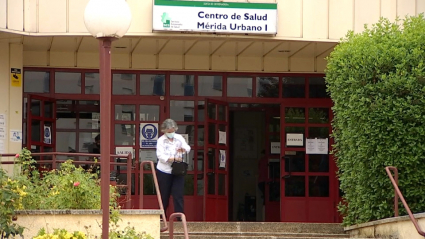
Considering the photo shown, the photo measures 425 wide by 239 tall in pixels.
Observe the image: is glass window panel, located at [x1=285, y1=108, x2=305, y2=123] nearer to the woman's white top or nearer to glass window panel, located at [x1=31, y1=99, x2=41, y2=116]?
the woman's white top

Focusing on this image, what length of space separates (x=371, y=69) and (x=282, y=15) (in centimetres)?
246

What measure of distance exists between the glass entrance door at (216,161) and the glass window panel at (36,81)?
303cm

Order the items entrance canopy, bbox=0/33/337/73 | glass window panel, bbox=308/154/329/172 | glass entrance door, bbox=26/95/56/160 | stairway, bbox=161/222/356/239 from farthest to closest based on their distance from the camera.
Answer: glass window panel, bbox=308/154/329/172 < glass entrance door, bbox=26/95/56/160 < entrance canopy, bbox=0/33/337/73 < stairway, bbox=161/222/356/239

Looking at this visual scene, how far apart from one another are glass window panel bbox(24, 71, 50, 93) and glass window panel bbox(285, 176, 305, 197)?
490cm

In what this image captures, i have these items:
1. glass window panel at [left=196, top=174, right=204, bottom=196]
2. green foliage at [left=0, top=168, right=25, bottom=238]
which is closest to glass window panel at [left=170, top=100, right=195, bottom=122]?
glass window panel at [left=196, top=174, right=204, bottom=196]

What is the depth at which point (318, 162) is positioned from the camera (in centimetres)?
1647

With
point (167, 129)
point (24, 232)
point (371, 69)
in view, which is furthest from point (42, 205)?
point (371, 69)

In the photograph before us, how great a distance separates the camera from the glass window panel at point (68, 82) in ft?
52.8

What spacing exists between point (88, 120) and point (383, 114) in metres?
6.41

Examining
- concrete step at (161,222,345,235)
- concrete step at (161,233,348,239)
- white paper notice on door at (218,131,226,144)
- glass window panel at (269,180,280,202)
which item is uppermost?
white paper notice on door at (218,131,226,144)

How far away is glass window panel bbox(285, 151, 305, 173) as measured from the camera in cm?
1638

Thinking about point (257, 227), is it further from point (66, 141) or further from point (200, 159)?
point (66, 141)

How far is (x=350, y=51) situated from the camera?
12.5 m

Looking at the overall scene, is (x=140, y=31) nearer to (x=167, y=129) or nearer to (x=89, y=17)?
(x=167, y=129)
